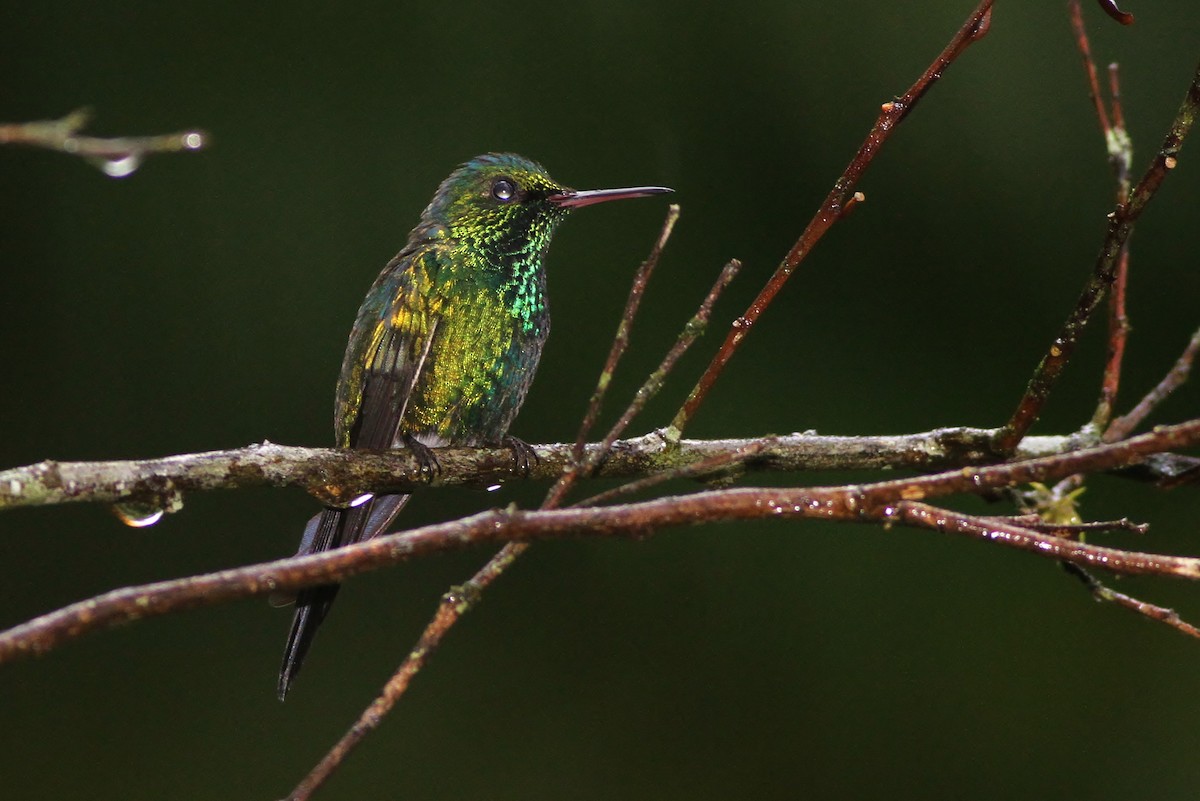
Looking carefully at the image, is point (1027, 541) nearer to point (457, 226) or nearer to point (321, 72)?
point (457, 226)

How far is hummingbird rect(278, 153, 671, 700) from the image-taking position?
9.64 ft

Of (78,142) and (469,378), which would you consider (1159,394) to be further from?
(78,142)

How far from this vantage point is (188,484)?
1887 mm

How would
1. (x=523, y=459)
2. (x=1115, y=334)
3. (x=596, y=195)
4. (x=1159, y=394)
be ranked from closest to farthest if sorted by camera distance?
1. (x=1159, y=394)
2. (x=1115, y=334)
3. (x=523, y=459)
4. (x=596, y=195)

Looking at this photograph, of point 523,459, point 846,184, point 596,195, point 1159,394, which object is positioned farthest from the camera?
point 596,195

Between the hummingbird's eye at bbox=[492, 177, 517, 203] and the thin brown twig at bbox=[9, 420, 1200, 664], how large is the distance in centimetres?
242

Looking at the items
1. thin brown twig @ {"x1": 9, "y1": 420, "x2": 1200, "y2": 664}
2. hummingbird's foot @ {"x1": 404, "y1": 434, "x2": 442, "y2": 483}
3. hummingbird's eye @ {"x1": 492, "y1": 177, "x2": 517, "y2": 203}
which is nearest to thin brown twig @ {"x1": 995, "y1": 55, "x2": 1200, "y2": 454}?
thin brown twig @ {"x1": 9, "y1": 420, "x2": 1200, "y2": 664}

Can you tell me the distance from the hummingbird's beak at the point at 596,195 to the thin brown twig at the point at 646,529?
6.36 ft

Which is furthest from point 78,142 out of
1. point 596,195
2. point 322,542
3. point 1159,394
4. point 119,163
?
point 596,195

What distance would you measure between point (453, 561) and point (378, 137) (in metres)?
1.62

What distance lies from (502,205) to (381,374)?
0.71 m

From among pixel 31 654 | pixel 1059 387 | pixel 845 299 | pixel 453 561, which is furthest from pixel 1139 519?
pixel 31 654

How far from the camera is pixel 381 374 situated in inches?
116

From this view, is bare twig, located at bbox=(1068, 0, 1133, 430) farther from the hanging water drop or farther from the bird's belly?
the hanging water drop
